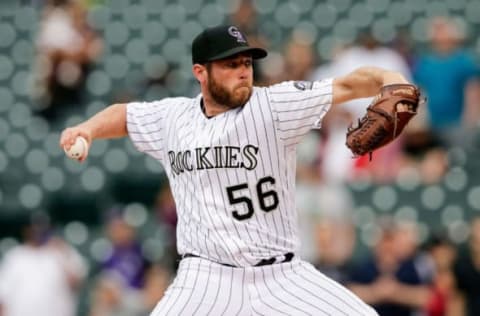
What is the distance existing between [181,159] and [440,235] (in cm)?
Answer: 488

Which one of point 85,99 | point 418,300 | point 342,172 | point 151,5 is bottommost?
point 418,300

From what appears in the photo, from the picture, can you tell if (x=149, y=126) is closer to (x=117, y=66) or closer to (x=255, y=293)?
(x=255, y=293)

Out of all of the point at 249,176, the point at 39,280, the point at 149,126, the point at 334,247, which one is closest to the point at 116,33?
the point at 39,280

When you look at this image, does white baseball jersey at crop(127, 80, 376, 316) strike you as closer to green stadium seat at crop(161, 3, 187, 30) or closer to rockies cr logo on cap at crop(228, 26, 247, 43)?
rockies cr logo on cap at crop(228, 26, 247, 43)

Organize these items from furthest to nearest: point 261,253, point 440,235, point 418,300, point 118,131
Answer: point 440,235, point 418,300, point 118,131, point 261,253

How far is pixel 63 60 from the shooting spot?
43.9ft

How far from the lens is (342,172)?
36.0ft

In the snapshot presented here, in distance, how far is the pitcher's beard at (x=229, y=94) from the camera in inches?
220

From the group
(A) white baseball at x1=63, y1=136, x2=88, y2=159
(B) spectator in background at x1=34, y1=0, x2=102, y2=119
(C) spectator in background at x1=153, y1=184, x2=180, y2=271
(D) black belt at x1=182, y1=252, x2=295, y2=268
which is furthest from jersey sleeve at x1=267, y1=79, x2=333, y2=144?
(B) spectator in background at x1=34, y1=0, x2=102, y2=119

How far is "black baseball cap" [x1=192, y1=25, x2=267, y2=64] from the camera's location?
18.2ft

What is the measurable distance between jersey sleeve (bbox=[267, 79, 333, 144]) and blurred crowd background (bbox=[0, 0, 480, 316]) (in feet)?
12.0

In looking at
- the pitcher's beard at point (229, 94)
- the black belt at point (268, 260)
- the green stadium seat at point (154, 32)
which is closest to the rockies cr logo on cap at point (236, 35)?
the pitcher's beard at point (229, 94)

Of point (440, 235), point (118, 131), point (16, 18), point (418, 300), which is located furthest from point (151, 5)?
point (118, 131)

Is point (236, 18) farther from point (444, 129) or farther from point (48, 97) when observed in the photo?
point (444, 129)
